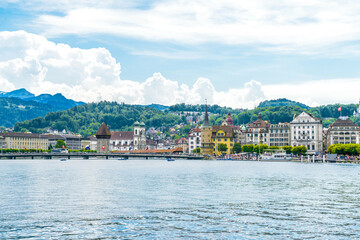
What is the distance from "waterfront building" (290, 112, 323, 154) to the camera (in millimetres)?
183125

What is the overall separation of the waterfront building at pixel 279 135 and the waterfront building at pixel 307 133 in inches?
186

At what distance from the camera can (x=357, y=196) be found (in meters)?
45.1

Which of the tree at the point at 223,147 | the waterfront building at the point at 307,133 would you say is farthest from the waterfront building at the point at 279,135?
the tree at the point at 223,147

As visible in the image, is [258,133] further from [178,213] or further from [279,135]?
[178,213]

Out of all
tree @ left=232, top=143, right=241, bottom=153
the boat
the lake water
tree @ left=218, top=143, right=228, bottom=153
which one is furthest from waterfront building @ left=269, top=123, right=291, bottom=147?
the lake water

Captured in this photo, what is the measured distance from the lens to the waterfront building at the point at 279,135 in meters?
193

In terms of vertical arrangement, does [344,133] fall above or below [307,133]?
below

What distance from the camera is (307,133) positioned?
184 m

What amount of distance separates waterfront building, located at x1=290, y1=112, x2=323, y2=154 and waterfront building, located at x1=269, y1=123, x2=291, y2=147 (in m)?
4.72

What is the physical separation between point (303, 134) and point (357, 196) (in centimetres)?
14187

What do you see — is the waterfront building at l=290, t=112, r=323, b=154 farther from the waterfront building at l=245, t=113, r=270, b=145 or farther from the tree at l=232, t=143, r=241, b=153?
the tree at l=232, t=143, r=241, b=153

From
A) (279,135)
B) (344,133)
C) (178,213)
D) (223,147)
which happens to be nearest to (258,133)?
(279,135)

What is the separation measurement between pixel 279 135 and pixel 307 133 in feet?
40.5

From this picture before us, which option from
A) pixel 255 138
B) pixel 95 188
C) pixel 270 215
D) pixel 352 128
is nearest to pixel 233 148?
pixel 255 138
